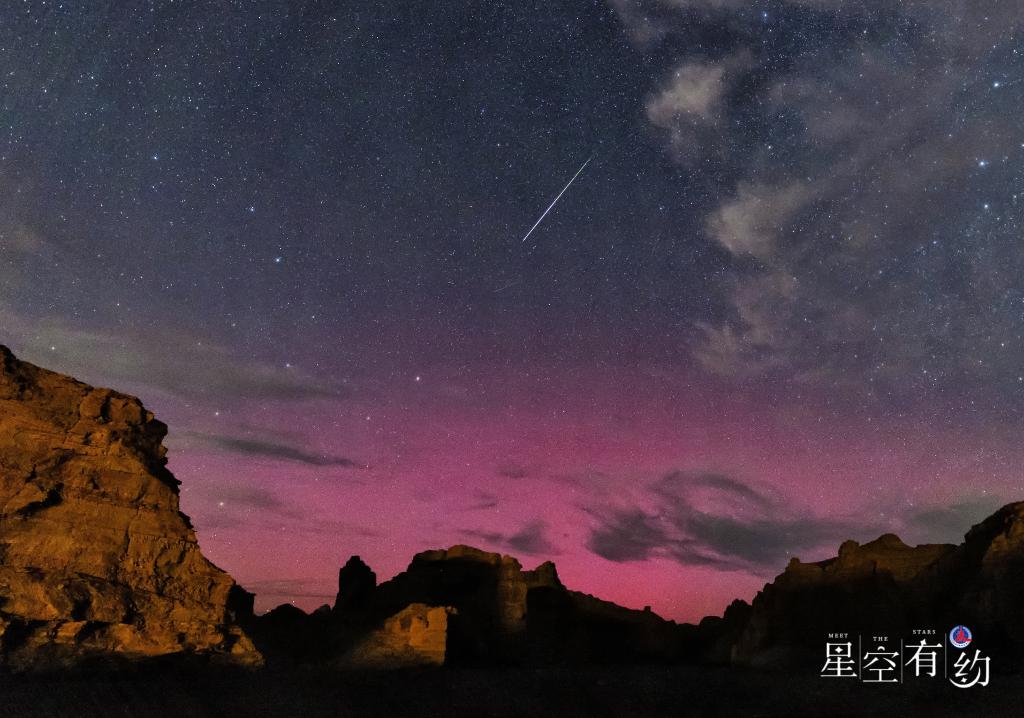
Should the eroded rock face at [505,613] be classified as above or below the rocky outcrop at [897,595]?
below

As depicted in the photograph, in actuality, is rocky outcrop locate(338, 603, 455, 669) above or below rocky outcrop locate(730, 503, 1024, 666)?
below

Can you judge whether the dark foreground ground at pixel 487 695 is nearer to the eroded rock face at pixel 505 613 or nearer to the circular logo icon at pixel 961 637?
the circular logo icon at pixel 961 637

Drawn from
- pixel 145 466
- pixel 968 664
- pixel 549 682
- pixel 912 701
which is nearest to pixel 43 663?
pixel 145 466

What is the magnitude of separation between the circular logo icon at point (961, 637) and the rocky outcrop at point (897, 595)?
56cm

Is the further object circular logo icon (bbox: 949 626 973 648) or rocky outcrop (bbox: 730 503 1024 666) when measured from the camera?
circular logo icon (bbox: 949 626 973 648)

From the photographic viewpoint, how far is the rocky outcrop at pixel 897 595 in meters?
39.8

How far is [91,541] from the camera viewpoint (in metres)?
30.6

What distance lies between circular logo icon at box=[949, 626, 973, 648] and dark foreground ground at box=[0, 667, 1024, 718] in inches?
228

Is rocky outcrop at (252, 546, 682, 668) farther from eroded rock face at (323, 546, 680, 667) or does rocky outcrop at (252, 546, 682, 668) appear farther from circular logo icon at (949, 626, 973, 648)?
circular logo icon at (949, 626, 973, 648)

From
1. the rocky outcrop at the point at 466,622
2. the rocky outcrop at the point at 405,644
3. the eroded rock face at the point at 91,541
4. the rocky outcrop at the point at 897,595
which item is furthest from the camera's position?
the rocky outcrop at the point at 466,622

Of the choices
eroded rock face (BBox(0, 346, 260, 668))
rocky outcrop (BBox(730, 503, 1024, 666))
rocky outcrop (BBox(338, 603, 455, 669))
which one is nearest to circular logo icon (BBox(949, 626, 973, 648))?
rocky outcrop (BBox(730, 503, 1024, 666))

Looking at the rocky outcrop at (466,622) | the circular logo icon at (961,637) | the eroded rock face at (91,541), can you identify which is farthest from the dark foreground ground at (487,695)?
the circular logo icon at (961,637)

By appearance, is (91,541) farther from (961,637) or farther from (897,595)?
(897,595)

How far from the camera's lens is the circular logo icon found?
40.4 meters
